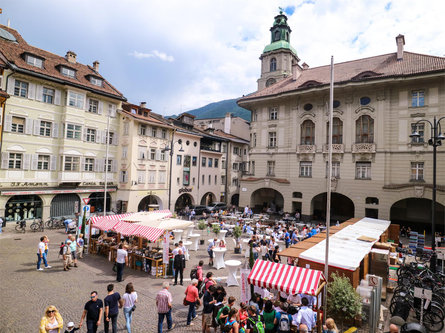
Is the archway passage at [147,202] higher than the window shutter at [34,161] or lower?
lower

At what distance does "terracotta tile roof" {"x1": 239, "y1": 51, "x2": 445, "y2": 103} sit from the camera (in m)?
28.1

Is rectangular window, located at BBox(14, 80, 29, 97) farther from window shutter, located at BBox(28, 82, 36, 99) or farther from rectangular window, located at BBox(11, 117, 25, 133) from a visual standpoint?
rectangular window, located at BBox(11, 117, 25, 133)

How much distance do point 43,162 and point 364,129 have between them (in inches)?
1448

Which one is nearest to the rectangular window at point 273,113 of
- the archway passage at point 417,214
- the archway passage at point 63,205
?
the archway passage at point 417,214

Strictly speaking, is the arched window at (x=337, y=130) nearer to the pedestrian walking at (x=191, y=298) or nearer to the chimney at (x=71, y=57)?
the pedestrian walking at (x=191, y=298)

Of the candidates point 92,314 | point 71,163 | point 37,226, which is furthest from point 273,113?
point 92,314

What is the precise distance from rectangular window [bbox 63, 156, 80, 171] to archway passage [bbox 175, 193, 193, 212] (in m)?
16.5

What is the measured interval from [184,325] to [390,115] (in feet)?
103

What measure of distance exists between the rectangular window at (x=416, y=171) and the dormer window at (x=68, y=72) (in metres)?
39.9

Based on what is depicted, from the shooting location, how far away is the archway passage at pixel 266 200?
126 ft

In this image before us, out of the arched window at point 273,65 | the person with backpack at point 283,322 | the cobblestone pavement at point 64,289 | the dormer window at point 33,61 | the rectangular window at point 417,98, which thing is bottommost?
the cobblestone pavement at point 64,289

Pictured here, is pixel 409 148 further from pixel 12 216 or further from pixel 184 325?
pixel 12 216

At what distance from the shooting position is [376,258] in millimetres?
14242

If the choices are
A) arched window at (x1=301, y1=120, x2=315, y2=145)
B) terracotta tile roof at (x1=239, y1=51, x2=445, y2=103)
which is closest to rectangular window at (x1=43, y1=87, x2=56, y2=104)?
terracotta tile roof at (x1=239, y1=51, x2=445, y2=103)
